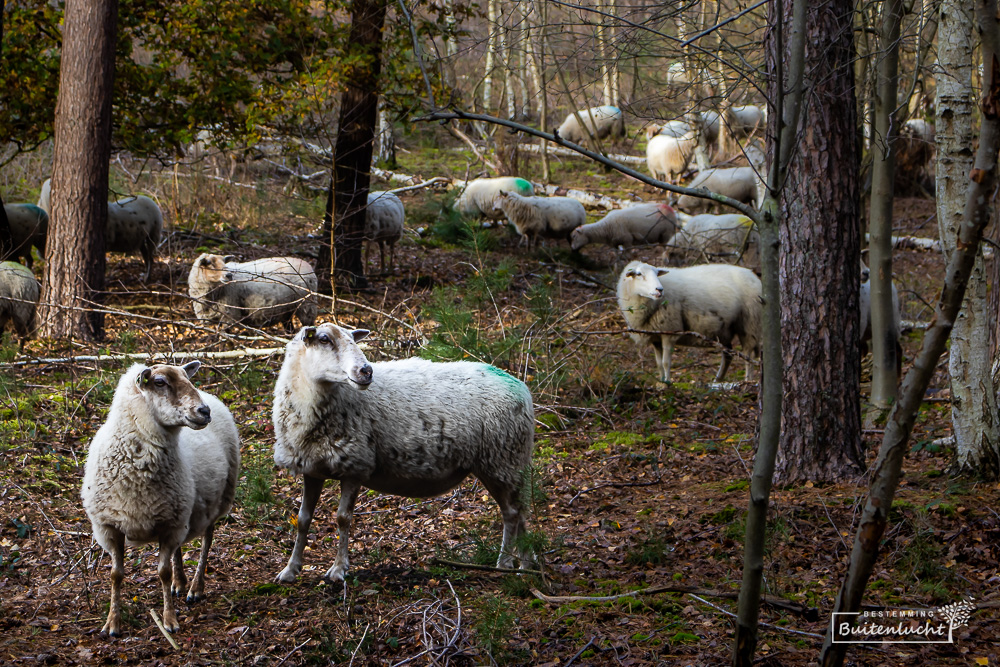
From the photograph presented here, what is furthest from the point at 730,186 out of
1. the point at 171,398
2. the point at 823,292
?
the point at 171,398

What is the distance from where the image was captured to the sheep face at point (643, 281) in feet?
33.8

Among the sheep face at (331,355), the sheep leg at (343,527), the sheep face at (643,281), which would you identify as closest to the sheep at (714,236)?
the sheep face at (643,281)

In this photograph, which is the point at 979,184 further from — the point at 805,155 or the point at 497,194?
the point at 497,194

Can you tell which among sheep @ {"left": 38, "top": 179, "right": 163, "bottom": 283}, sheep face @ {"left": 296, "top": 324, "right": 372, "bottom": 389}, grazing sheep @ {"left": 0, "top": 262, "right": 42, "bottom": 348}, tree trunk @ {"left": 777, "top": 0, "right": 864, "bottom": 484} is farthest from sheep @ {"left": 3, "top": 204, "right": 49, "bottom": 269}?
tree trunk @ {"left": 777, "top": 0, "right": 864, "bottom": 484}

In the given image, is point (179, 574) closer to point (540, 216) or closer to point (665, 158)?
point (540, 216)

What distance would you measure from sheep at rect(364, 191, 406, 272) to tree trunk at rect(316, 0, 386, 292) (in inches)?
20.3

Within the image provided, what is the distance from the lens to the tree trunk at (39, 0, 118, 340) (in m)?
10.1

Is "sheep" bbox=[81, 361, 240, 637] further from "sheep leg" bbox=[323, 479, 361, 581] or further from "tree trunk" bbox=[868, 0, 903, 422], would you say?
"tree trunk" bbox=[868, 0, 903, 422]

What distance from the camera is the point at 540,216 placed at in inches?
680

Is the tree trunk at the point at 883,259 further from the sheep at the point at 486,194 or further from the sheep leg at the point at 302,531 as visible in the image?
the sheep at the point at 486,194

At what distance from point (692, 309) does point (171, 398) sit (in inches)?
288

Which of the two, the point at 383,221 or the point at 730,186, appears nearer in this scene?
the point at 383,221

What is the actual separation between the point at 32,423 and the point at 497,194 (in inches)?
482

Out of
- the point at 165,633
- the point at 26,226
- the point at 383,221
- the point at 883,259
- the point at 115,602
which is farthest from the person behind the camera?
the point at 383,221
